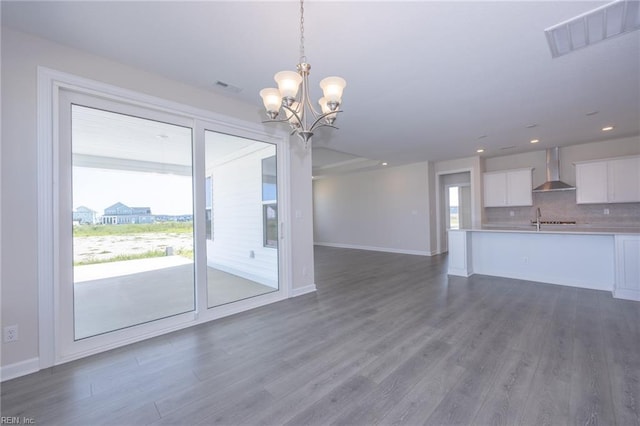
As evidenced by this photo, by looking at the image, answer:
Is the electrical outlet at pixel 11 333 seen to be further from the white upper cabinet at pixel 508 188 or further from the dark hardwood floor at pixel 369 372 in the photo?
the white upper cabinet at pixel 508 188

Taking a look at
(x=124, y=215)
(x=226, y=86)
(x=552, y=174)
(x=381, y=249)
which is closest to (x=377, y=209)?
(x=381, y=249)

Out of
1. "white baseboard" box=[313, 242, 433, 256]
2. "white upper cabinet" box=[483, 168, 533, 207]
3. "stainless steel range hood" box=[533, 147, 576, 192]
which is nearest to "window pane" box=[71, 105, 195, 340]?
"white baseboard" box=[313, 242, 433, 256]

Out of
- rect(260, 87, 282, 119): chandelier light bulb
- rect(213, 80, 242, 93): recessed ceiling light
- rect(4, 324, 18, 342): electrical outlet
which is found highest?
rect(213, 80, 242, 93): recessed ceiling light

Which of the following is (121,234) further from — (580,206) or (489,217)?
(580,206)

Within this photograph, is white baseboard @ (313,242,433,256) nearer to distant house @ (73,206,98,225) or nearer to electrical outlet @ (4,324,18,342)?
distant house @ (73,206,98,225)

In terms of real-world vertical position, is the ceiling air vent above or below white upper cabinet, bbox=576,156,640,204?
above

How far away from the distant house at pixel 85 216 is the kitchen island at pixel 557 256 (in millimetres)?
5566

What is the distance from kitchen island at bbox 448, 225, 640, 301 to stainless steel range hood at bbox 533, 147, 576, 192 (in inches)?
38.9

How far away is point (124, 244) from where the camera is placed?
284 cm

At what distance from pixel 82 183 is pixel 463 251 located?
576 cm

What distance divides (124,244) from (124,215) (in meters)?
0.32

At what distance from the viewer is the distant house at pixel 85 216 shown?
2.46m

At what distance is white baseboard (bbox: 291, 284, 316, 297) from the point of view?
4.00 m

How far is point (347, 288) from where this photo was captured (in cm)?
444
